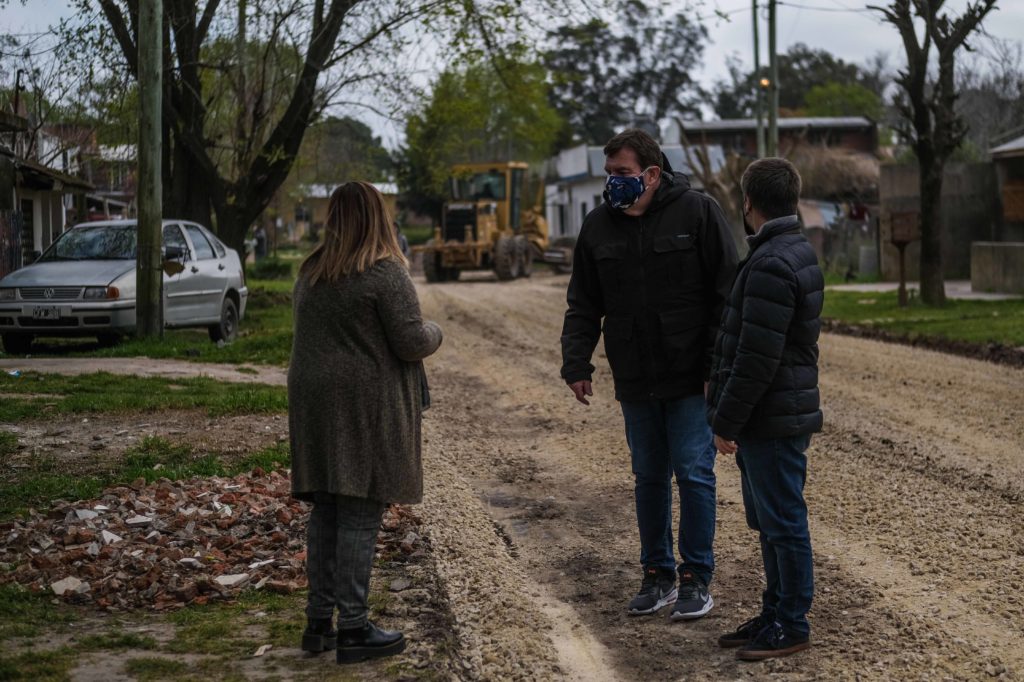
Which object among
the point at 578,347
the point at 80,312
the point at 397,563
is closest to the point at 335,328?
the point at 578,347

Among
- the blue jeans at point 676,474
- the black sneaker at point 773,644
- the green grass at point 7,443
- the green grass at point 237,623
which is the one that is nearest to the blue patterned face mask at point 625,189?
the blue jeans at point 676,474

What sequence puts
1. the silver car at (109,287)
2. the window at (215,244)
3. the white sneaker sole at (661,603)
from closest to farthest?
the white sneaker sole at (661,603) → the silver car at (109,287) → the window at (215,244)

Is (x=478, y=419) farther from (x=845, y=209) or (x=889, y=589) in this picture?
(x=845, y=209)

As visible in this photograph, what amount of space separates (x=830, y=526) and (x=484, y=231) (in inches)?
1333

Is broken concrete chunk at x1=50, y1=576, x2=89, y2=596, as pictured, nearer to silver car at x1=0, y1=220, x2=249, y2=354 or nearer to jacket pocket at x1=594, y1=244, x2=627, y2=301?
jacket pocket at x1=594, y1=244, x2=627, y2=301

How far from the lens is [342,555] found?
508cm

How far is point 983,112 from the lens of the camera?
204 ft

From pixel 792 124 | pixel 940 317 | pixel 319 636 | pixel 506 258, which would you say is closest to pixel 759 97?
pixel 506 258

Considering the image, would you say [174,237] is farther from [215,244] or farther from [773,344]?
[773,344]

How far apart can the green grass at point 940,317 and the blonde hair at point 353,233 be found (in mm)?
12960

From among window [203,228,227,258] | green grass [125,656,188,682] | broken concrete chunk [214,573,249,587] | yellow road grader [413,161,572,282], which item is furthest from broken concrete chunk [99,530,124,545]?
yellow road grader [413,161,572,282]

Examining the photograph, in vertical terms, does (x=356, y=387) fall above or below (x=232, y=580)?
above

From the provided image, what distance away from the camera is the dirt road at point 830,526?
5172mm

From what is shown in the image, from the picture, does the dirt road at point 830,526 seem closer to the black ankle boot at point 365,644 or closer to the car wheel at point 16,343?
the black ankle boot at point 365,644
